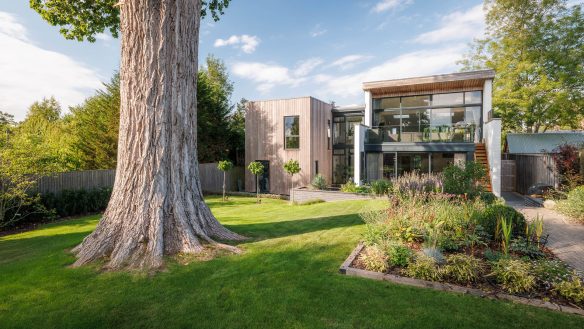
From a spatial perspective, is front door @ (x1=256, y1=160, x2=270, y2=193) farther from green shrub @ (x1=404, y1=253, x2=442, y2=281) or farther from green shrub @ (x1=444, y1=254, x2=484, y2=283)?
green shrub @ (x1=444, y1=254, x2=484, y2=283)

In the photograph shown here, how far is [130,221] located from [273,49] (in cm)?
1741

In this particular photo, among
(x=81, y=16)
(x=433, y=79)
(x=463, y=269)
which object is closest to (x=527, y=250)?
(x=463, y=269)

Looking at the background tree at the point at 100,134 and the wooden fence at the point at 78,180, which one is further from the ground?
the background tree at the point at 100,134

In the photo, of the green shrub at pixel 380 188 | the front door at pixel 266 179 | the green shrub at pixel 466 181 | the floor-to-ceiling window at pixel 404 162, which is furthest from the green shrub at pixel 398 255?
the front door at pixel 266 179

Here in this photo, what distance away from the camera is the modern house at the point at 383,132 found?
45.3 feet

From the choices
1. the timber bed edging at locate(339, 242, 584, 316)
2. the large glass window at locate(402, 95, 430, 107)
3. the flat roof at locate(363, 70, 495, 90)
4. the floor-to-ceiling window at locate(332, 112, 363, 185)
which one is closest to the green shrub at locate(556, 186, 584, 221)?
the timber bed edging at locate(339, 242, 584, 316)

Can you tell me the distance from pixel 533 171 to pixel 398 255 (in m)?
12.6

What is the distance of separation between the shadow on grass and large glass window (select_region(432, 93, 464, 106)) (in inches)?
430

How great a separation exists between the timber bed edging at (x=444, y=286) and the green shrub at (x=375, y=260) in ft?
0.45

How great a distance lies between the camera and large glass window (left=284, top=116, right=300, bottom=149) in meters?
18.1

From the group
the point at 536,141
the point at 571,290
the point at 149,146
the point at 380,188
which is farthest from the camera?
the point at 536,141

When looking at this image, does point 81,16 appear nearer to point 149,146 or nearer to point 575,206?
point 149,146

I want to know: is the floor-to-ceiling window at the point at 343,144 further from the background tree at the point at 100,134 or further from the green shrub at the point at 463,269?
the green shrub at the point at 463,269

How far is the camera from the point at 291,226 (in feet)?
23.8
